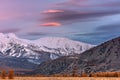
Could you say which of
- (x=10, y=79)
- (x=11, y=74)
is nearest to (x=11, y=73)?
(x=11, y=74)

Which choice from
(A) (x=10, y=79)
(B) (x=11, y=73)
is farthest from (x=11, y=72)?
(A) (x=10, y=79)

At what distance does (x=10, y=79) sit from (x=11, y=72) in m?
3.98

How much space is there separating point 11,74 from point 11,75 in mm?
173

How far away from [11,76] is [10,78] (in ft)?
3.05

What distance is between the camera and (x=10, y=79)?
49.7 metres

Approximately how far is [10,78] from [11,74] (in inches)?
43.1

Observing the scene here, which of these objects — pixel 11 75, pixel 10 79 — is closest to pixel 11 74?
pixel 11 75

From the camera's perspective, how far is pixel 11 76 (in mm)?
53000

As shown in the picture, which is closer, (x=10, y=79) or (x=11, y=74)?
(x=10, y=79)

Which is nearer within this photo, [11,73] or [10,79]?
[10,79]

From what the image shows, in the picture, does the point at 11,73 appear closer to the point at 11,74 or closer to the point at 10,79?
the point at 11,74

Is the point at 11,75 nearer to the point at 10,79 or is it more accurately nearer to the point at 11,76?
the point at 11,76

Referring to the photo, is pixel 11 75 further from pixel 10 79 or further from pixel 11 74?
pixel 10 79

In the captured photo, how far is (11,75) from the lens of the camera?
53125 millimetres
